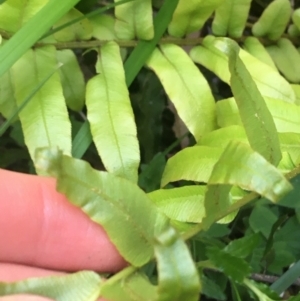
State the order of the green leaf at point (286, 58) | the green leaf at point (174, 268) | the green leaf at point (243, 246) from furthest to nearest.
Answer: the green leaf at point (286, 58) → the green leaf at point (243, 246) → the green leaf at point (174, 268)

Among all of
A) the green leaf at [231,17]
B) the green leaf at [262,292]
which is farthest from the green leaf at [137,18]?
the green leaf at [262,292]

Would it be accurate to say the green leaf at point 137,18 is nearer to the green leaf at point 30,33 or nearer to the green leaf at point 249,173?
the green leaf at point 30,33

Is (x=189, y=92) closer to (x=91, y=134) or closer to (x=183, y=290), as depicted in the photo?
(x=91, y=134)

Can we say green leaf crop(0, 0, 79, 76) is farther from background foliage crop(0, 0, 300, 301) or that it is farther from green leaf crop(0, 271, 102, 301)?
green leaf crop(0, 271, 102, 301)

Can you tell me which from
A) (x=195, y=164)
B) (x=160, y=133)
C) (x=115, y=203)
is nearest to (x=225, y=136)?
(x=195, y=164)

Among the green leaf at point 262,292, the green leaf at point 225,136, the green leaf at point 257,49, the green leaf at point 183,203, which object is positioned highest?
the green leaf at point 257,49

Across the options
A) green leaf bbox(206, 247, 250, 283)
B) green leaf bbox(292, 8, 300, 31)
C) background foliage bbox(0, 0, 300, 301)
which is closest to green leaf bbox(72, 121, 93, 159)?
background foliage bbox(0, 0, 300, 301)

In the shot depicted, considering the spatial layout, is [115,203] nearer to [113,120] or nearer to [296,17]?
[113,120]
